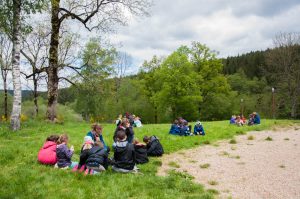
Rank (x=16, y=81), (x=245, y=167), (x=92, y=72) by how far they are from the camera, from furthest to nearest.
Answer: (x=92, y=72) < (x=16, y=81) < (x=245, y=167)

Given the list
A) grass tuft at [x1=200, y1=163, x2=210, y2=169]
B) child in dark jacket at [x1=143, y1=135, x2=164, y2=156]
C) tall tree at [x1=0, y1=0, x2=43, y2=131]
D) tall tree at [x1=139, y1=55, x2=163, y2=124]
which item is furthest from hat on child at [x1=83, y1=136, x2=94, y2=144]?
tall tree at [x1=139, y1=55, x2=163, y2=124]

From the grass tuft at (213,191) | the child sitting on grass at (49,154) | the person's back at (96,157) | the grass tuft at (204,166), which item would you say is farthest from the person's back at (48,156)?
the grass tuft at (204,166)

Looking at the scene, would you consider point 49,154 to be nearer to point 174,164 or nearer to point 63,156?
point 63,156

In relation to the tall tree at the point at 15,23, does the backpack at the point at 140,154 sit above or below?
below

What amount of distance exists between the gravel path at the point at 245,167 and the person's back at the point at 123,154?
116 centimetres

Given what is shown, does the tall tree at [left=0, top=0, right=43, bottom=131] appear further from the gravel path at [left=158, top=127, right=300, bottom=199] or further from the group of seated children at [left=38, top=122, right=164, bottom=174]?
the gravel path at [left=158, top=127, right=300, bottom=199]

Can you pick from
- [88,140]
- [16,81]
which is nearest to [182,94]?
[16,81]

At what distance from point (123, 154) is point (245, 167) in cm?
424

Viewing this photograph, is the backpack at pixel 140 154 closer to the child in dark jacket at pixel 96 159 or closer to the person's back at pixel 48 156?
the child in dark jacket at pixel 96 159

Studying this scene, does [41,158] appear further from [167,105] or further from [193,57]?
[193,57]

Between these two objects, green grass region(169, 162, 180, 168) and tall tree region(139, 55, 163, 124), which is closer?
green grass region(169, 162, 180, 168)

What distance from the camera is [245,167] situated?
424 inches

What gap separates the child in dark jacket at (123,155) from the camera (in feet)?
30.7

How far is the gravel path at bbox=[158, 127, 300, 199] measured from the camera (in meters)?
8.24
